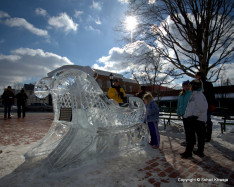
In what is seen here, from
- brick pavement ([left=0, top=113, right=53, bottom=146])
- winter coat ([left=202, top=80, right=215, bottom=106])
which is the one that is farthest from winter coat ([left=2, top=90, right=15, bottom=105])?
winter coat ([left=202, top=80, right=215, bottom=106])

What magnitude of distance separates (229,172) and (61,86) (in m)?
2.90

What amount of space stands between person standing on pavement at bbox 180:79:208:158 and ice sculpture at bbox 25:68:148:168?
1.05m

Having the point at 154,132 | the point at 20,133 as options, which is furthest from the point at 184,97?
the point at 20,133

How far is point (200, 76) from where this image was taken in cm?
358

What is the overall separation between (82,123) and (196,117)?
2.10 m

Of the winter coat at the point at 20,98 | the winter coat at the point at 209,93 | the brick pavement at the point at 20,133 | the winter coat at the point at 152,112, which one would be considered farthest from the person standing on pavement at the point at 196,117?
the winter coat at the point at 20,98

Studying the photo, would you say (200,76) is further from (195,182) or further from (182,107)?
(195,182)

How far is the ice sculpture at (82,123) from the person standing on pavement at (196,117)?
3.45 ft

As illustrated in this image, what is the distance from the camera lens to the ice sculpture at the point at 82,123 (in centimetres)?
215

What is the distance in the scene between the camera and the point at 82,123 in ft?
7.13

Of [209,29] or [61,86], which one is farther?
[209,29]

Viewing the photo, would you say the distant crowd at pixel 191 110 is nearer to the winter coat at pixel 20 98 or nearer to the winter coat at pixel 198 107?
the winter coat at pixel 198 107

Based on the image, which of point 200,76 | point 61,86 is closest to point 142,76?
point 200,76

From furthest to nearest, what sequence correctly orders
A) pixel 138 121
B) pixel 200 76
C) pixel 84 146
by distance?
pixel 200 76 → pixel 138 121 → pixel 84 146
